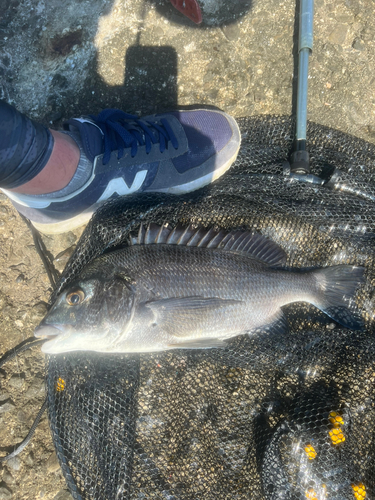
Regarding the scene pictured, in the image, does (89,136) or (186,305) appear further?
(89,136)

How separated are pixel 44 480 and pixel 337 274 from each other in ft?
10.7

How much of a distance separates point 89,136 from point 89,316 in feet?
4.72

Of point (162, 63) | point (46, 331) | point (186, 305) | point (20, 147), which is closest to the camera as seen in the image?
point (20, 147)

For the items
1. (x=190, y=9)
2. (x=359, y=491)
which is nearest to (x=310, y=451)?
(x=359, y=491)

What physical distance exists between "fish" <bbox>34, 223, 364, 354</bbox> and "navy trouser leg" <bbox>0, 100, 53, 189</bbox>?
2.68 feet

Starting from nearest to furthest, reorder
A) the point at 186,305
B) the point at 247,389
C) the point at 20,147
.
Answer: the point at 20,147, the point at 186,305, the point at 247,389

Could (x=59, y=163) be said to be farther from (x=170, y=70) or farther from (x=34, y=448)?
(x=34, y=448)

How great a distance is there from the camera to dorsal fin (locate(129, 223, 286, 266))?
275 cm

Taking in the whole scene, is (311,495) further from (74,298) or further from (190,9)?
(190,9)

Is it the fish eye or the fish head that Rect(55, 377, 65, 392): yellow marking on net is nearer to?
the fish head

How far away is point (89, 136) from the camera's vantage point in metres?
2.72

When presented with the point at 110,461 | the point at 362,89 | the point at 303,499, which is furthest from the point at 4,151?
the point at 362,89

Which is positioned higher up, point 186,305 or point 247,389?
point 186,305

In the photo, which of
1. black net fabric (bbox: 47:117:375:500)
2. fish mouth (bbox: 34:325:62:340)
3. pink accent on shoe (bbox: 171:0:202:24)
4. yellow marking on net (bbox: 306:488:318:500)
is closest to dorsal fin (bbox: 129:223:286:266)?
black net fabric (bbox: 47:117:375:500)
